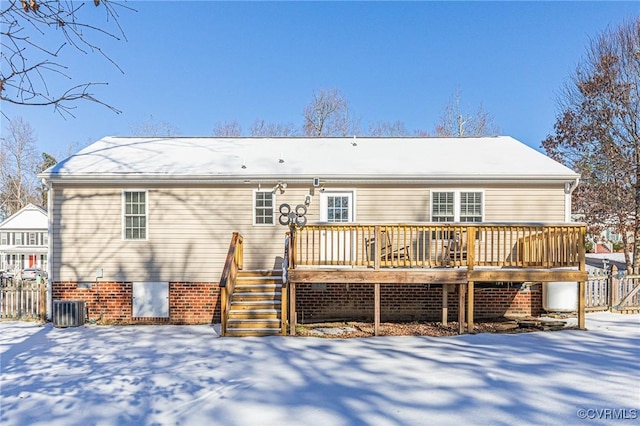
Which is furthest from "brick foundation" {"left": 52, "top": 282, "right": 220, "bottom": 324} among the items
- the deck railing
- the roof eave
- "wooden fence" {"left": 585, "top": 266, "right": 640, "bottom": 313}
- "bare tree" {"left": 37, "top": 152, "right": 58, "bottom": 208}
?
"bare tree" {"left": 37, "top": 152, "right": 58, "bottom": 208}

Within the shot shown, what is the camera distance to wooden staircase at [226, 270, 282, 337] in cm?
797

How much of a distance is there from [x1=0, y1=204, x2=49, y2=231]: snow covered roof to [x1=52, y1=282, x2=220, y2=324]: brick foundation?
27.4 m

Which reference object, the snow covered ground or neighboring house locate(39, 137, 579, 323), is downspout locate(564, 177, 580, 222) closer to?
neighboring house locate(39, 137, 579, 323)

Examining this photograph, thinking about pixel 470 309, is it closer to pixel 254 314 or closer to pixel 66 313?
pixel 254 314

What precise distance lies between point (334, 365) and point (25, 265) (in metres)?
36.1

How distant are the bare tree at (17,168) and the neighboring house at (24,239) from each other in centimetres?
452

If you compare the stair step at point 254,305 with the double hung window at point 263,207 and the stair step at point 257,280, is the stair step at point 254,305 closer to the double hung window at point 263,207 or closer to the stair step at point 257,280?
the stair step at point 257,280

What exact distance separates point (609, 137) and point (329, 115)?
16900mm

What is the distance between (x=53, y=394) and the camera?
4977mm

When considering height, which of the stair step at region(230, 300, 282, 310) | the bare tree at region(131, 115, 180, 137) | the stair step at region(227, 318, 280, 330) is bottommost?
the stair step at region(227, 318, 280, 330)

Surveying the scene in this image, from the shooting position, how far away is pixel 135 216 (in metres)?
9.68

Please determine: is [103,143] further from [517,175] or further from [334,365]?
[517,175]

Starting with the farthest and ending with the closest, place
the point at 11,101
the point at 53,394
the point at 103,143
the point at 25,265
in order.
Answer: the point at 25,265 → the point at 103,143 → the point at 53,394 → the point at 11,101

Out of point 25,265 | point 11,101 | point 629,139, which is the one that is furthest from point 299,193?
point 25,265
